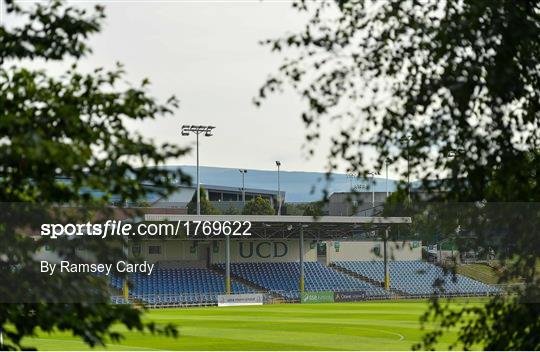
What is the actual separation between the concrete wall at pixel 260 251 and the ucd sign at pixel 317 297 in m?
9.13

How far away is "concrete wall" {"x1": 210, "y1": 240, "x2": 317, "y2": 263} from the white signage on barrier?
11.2 meters

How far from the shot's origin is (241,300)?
66.6 meters

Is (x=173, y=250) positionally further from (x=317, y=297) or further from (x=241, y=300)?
(x=317, y=297)

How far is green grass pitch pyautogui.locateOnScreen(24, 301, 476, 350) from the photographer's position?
33.7 m

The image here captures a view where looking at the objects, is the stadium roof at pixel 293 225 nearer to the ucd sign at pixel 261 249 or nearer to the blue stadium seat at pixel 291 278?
the ucd sign at pixel 261 249

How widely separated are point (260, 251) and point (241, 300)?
42.5ft

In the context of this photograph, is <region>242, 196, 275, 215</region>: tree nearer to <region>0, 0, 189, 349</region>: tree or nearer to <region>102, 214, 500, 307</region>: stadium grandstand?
<region>102, 214, 500, 307</region>: stadium grandstand

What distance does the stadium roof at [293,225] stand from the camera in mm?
70537

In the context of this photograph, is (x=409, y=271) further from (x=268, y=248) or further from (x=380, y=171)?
(x=380, y=171)

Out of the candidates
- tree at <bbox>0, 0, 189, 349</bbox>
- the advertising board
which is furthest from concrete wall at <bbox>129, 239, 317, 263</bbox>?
tree at <bbox>0, 0, 189, 349</bbox>

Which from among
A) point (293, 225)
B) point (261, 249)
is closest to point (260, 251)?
point (261, 249)

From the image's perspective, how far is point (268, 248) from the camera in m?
79.2

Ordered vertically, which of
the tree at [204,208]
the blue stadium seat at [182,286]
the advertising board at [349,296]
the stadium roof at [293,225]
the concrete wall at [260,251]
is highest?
the tree at [204,208]

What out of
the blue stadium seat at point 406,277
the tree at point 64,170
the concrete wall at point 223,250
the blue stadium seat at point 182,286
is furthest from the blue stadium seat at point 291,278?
the tree at point 64,170
